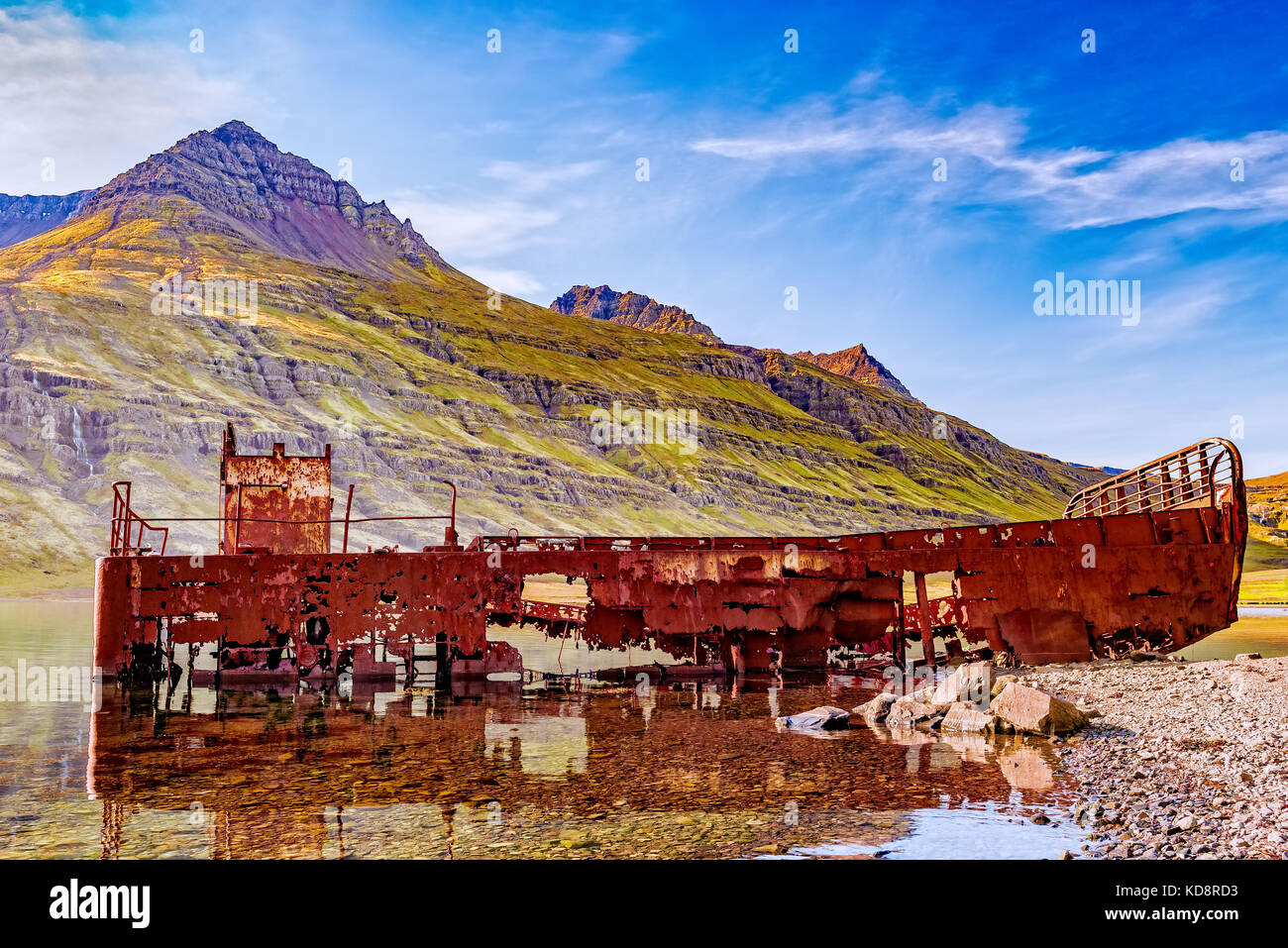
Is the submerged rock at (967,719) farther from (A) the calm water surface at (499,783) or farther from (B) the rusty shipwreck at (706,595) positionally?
(B) the rusty shipwreck at (706,595)

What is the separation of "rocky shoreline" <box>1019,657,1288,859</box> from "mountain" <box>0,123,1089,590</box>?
57.2 meters

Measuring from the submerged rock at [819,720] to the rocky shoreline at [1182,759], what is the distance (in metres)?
2.78

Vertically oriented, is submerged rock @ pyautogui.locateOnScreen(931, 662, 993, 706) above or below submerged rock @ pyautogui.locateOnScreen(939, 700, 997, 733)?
above

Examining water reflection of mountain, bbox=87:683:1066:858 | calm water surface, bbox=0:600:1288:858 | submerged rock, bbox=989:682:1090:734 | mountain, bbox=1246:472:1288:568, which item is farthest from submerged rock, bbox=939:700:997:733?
mountain, bbox=1246:472:1288:568

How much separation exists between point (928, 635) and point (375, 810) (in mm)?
11575

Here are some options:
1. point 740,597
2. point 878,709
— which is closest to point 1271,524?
point 740,597

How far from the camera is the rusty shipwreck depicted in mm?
15453

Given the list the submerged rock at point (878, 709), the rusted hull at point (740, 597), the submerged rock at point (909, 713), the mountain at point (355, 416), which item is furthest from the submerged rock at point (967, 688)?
the mountain at point (355, 416)

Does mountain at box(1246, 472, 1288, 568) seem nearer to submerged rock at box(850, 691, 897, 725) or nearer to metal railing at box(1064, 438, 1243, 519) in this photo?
metal railing at box(1064, 438, 1243, 519)

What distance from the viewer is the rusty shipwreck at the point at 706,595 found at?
15.5 m

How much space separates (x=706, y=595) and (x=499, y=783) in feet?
25.5

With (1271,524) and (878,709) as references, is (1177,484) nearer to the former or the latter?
(878,709)
